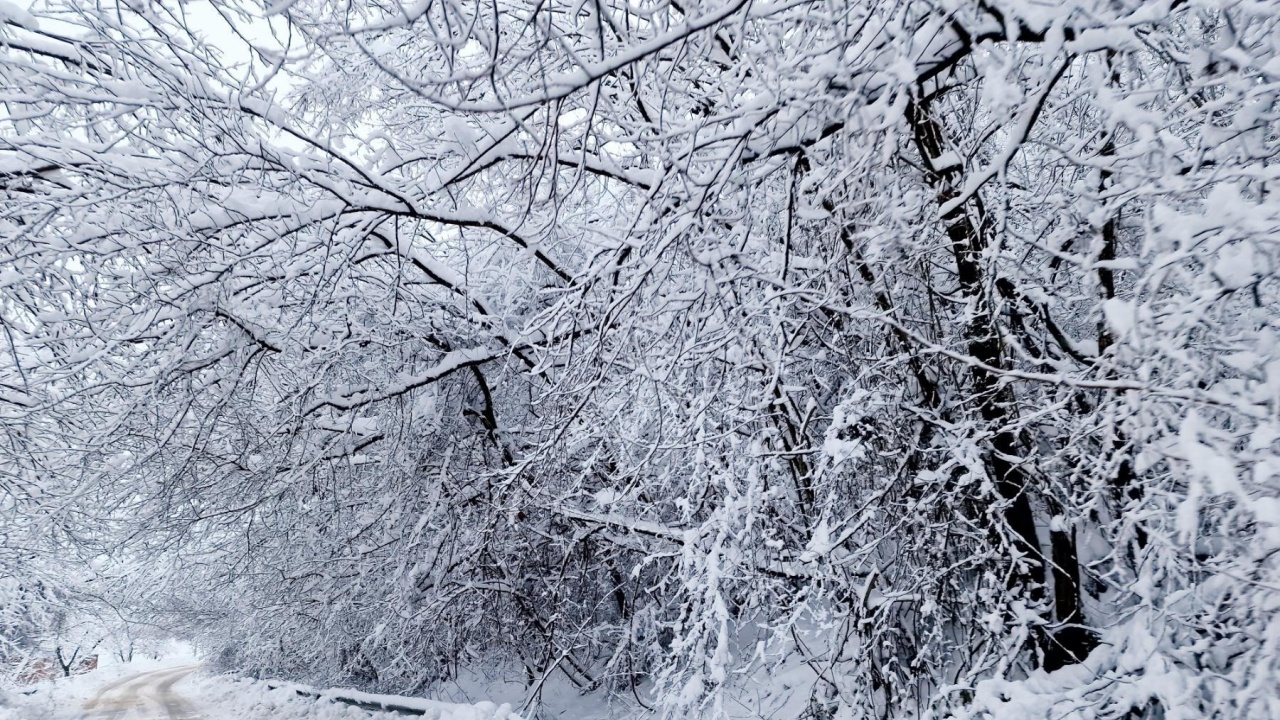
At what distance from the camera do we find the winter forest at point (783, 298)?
2.06 m

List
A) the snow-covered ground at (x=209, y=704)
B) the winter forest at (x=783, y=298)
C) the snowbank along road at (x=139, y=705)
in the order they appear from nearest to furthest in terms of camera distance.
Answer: the winter forest at (x=783, y=298) → the snow-covered ground at (x=209, y=704) → the snowbank along road at (x=139, y=705)

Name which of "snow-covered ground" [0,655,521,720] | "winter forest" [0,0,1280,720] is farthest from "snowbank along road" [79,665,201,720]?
"winter forest" [0,0,1280,720]

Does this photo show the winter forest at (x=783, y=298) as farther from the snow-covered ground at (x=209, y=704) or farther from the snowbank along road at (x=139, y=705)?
the snowbank along road at (x=139, y=705)

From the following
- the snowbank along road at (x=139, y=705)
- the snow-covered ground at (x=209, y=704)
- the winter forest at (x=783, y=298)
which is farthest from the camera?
the snowbank along road at (x=139, y=705)

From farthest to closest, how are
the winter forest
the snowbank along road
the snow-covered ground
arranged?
the snowbank along road
the snow-covered ground
the winter forest

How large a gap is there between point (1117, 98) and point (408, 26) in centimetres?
218

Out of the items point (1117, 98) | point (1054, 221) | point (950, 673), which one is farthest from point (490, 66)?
point (950, 673)

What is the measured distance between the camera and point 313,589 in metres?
9.84

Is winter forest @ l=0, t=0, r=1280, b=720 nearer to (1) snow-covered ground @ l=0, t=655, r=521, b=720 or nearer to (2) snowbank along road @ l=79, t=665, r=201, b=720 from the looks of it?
(1) snow-covered ground @ l=0, t=655, r=521, b=720

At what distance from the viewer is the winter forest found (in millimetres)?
2062

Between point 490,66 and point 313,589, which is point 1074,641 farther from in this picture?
point 313,589

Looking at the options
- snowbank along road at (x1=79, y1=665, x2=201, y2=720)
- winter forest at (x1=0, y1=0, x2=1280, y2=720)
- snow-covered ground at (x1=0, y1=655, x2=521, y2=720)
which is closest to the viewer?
winter forest at (x1=0, y1=0, x2=1280, y2=720)

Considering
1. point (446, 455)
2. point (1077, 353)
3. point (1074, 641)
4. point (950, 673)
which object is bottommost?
point (950, 673)

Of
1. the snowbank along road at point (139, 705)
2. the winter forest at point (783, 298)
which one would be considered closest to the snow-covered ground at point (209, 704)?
the snowbank along road at point (139, 705)
